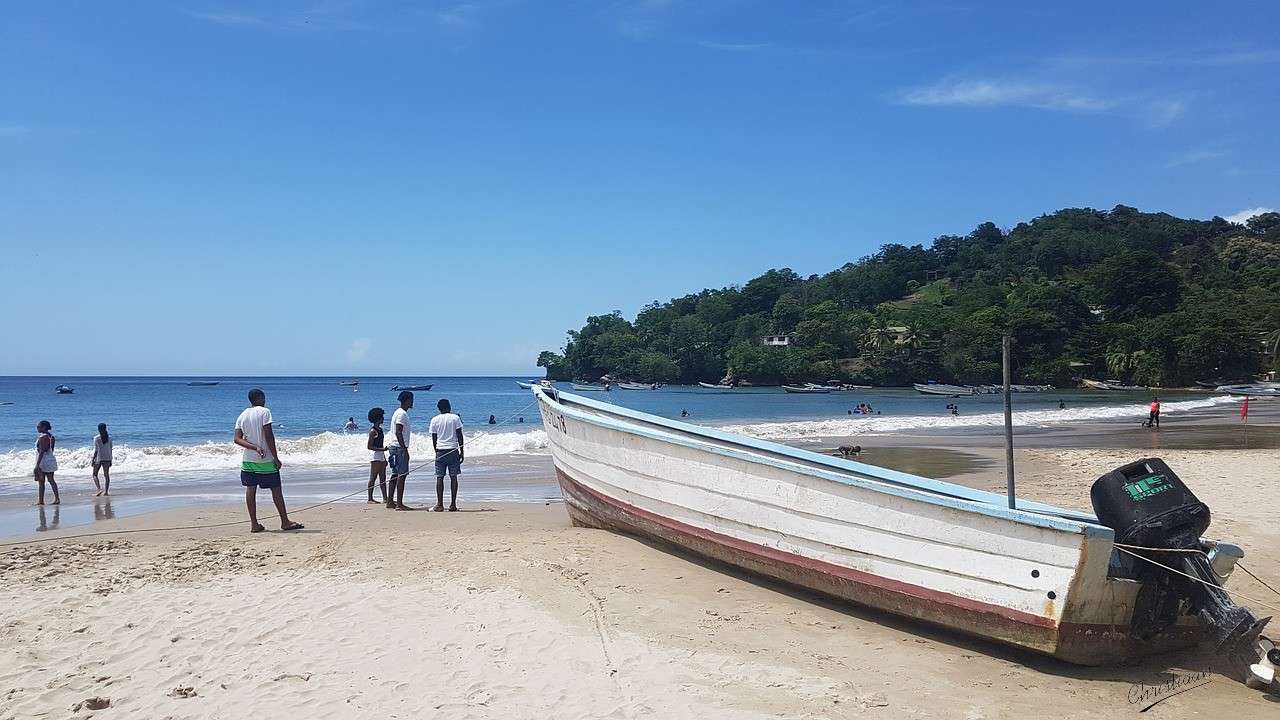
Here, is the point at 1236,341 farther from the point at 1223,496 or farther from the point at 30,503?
the point at 30,503

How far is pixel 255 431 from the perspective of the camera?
848 cm

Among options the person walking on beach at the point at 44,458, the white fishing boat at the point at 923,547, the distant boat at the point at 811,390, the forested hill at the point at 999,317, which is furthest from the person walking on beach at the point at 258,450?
the forested hill at the point at 999,317

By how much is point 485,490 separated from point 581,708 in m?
9.44

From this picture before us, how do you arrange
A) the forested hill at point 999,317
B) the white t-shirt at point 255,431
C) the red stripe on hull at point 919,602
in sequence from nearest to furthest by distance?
1. the red stripe on hull at point 919,602
2. the white t-shirt at point 255,431
3. the forested hill at point 999,317

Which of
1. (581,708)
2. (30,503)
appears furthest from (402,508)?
(581,708)

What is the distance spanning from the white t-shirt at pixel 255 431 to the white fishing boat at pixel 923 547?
3.91 metres

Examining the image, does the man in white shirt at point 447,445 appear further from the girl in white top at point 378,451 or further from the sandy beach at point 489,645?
the sandy beach at point 489,645

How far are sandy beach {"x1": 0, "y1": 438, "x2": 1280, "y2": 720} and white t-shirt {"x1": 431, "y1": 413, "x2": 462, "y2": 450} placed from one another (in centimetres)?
253

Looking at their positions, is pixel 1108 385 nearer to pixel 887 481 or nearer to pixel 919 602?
pixel 887 481

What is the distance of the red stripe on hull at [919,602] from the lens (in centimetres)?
470

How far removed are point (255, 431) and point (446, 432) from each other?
245 cm

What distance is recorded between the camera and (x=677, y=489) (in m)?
6.94

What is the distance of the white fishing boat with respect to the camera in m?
4.61

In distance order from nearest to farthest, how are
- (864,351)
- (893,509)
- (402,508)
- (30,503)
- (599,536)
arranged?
(893,509)
(599,536)
(402,508)
(30,503)
(864,351)
